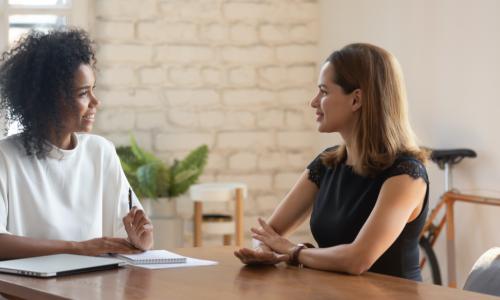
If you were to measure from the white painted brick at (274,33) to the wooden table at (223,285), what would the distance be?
10.7 ft

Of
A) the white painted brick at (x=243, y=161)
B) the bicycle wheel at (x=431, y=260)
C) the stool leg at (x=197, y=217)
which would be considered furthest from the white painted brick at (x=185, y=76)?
the bicycle wheel at (x=431, y=260)

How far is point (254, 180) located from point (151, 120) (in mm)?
753

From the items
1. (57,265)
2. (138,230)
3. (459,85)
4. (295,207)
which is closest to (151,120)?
(459,85)

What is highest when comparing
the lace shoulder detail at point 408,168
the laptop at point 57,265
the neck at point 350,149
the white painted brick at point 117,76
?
the white painted brick at point 117,76

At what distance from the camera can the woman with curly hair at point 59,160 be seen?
3.11 m

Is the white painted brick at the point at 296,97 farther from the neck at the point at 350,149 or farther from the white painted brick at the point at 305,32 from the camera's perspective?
the neck at the point at 350,149

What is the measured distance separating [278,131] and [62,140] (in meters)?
2.89

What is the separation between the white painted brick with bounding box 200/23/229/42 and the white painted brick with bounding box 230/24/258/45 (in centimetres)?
4

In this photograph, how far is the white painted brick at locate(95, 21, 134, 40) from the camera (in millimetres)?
5719

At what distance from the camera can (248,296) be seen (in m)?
2.40

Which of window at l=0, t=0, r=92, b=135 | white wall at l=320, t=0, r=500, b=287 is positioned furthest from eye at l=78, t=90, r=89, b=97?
window at l=0, t=0, r=92, b=135

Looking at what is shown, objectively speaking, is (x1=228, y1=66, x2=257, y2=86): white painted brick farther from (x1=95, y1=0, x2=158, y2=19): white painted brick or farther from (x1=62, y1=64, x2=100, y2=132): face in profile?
(x1=62, y1=64, x2=100, y2=132): face in profile

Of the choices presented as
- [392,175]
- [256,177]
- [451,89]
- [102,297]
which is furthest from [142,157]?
[102,297]

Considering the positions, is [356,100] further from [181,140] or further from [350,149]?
[181,140]
